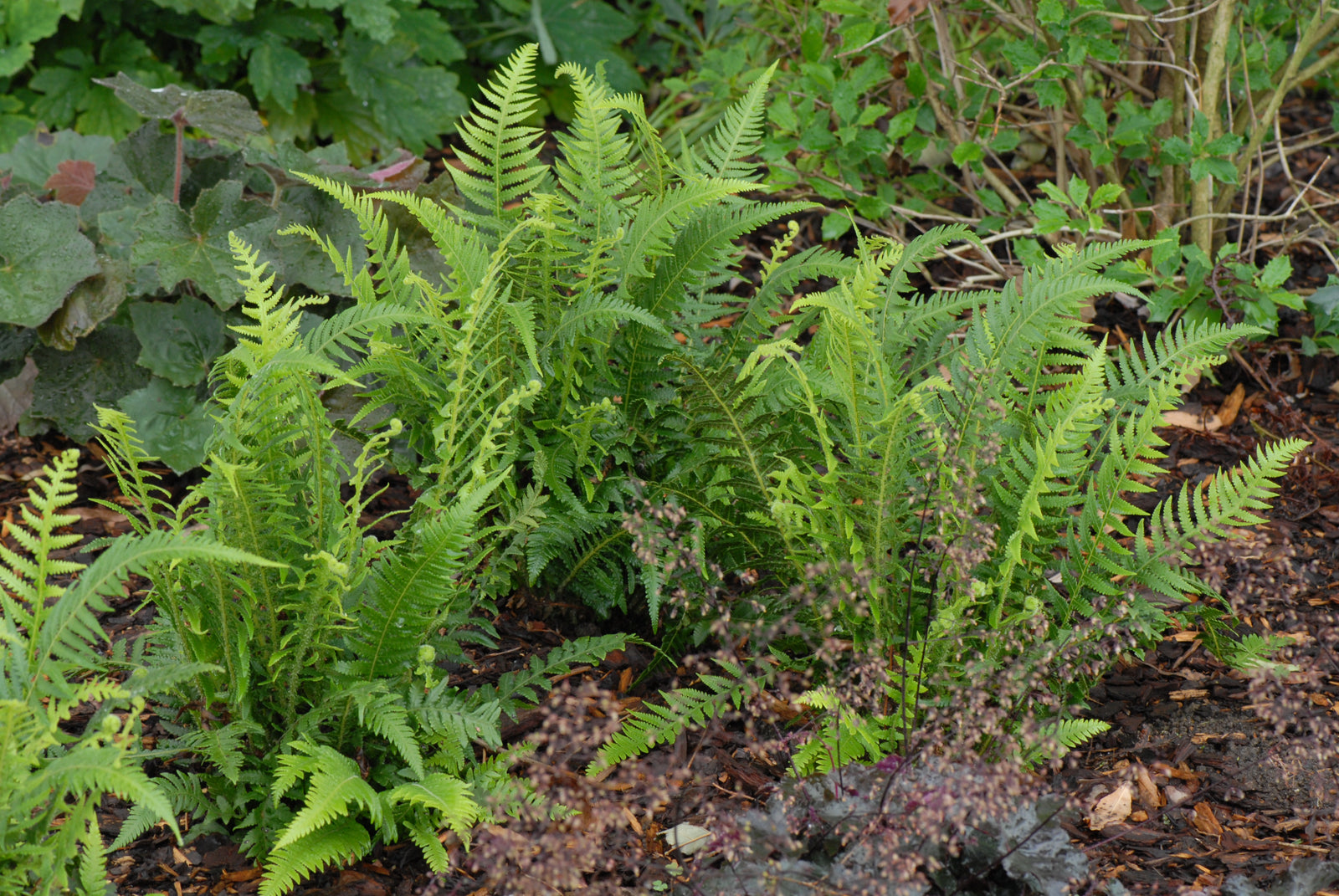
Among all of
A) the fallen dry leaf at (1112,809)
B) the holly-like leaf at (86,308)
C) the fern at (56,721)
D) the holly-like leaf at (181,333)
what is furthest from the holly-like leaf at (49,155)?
the fallen dry leaf at (1112,809)

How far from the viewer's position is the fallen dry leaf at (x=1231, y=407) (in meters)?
3.48

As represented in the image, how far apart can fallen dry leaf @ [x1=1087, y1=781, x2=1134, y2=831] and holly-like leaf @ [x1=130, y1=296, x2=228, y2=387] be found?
247cm

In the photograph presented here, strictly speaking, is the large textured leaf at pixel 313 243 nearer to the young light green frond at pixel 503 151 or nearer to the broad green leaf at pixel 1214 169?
the young light green frond at pixel 503 151

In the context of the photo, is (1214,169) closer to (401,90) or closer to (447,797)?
(447,797)

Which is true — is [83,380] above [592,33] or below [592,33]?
below

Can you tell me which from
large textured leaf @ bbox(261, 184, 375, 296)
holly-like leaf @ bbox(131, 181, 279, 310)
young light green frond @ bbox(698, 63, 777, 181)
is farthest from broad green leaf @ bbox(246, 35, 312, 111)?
young light green frond @ bbox(698, 63, 777, 181)

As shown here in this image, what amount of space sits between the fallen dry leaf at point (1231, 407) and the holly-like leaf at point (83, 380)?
3153 mm

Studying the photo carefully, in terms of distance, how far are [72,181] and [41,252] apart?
12.8 inches

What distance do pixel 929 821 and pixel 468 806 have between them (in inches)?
30.0

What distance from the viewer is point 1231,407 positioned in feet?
11.5

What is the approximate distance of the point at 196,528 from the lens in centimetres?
194

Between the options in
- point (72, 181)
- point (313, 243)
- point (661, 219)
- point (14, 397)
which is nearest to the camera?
point (661, 219)

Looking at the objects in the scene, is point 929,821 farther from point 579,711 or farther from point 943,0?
point 943,0

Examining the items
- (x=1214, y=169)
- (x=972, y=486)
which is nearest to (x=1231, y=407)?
(x=1214, y=169)
